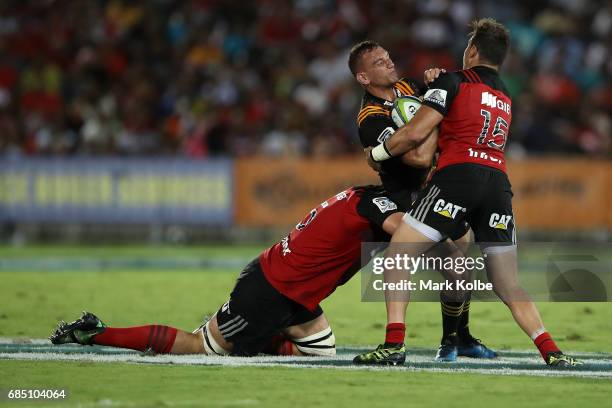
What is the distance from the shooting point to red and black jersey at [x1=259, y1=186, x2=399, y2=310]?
344 inches

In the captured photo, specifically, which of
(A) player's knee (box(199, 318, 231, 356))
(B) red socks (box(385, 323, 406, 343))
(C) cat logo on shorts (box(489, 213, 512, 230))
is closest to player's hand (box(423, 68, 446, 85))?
(C) cat logo on shorts (box(489, 213, 512, 230))

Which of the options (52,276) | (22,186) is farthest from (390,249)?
(22,186)

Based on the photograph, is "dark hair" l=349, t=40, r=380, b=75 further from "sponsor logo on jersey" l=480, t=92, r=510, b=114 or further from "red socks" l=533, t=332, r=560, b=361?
"red socks" l=533, t=332, r=560, b=361

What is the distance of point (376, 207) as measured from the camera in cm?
870

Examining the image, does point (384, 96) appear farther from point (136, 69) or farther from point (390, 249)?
point (136, 69)

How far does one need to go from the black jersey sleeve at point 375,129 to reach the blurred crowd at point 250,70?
41.7 ft

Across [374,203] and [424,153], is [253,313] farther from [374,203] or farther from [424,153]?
[424,153]

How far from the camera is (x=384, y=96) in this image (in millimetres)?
9211

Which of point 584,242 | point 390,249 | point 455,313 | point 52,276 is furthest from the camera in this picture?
point 584,242

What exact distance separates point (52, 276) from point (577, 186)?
9.10 m

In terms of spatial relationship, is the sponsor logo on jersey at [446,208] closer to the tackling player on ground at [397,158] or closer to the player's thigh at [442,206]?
the player's thigh at [442,206]

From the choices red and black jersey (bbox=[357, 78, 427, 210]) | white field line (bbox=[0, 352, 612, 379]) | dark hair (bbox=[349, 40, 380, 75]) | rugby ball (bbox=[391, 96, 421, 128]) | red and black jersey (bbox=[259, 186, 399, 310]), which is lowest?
white field line (bbox=[0, 352, 612, 379])

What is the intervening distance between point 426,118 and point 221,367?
2171mm

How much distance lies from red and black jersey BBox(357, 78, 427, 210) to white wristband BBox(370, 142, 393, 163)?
6.9 inches
